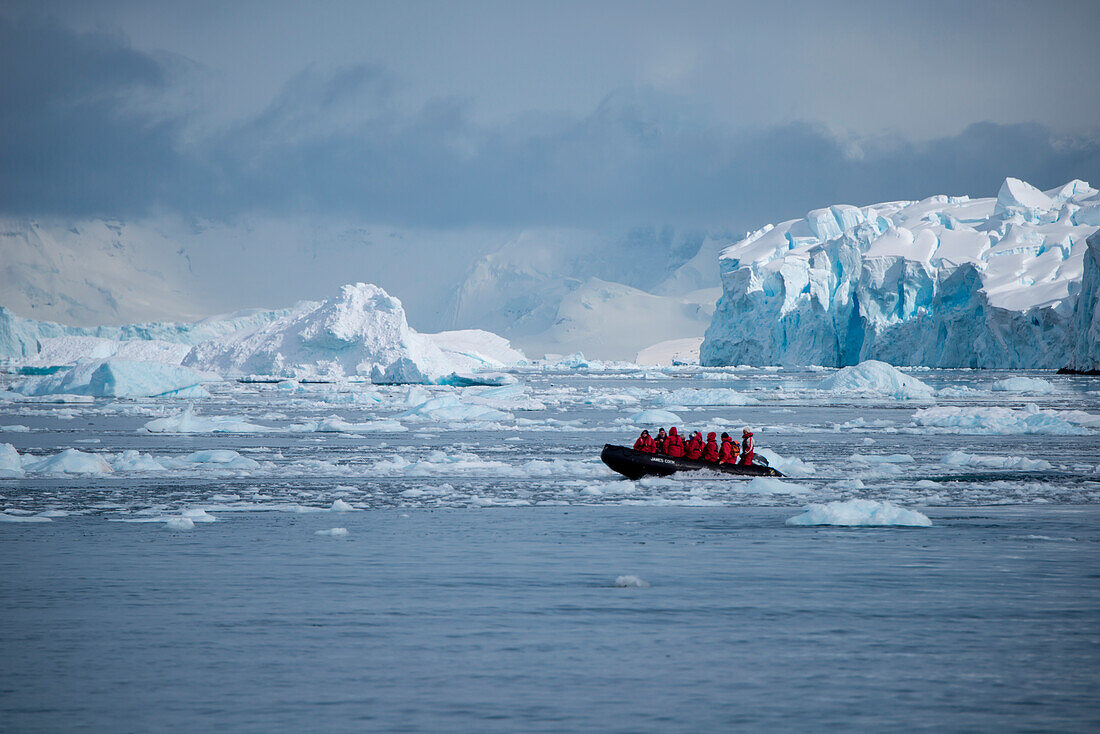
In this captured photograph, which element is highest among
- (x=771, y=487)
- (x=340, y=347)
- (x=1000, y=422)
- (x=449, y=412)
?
(x=340, y=347)

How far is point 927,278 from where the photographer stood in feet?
256

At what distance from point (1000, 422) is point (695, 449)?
13451 millimetres

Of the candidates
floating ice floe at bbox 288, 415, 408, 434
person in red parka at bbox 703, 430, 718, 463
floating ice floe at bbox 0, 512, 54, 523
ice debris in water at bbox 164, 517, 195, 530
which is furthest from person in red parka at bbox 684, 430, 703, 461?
floating ice floe at bbox 288, 415, 408, 434

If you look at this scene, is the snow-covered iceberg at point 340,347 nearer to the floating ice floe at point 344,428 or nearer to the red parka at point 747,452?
the floating ice floe at point 344,428

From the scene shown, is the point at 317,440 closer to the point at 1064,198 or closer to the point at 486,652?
the point at 486,652

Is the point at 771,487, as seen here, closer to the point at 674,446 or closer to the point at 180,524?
the point at 674,446

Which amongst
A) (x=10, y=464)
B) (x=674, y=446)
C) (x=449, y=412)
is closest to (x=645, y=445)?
(x=674, y=446)

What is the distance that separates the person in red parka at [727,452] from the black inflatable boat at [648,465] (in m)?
0.10

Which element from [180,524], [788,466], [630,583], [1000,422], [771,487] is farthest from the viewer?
[1000,422]

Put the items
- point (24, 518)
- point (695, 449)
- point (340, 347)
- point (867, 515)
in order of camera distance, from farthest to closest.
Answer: point (340, 347)
point (695, 449)
point (24, 518)
point (867, 515)

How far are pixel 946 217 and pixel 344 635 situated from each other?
9410 cm

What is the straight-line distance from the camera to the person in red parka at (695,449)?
18812 mm

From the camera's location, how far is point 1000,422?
2866 cm

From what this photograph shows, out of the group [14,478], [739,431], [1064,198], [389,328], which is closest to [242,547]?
[14,478]
